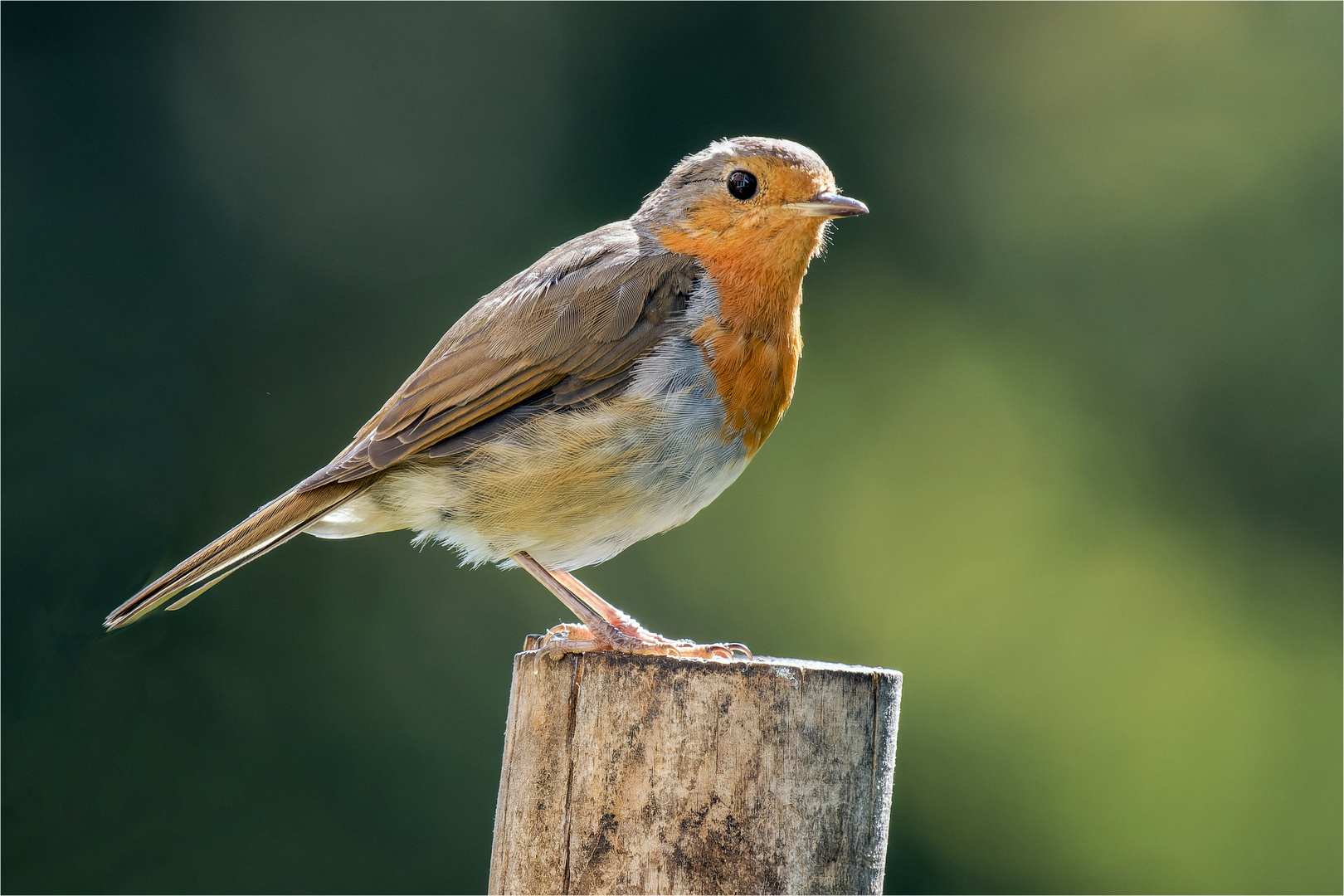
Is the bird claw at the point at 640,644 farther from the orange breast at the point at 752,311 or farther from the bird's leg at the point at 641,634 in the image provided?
the orange breast at the point at 752,311

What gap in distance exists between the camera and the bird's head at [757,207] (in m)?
3.82

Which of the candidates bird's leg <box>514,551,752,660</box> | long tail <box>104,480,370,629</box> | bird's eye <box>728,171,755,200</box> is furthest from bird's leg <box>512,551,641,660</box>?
bird's eye <box>728,171,755,200</box>

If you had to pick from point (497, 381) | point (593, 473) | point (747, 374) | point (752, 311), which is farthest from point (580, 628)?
point (752, 311)

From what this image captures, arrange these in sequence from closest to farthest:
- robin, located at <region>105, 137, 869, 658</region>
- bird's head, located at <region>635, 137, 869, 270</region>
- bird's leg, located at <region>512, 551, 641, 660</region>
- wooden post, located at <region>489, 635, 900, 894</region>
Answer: wooden post, located at <region>489, 635, 900, 894</region>, bird's leg, located at <region>512, 551, 641, 660</region>, robin, located at <region>105, 137, 869, 658</region>, bird's head, located at <region>635, 137, 869, 270</region>

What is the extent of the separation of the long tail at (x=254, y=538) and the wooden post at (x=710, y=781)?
4.03 ft

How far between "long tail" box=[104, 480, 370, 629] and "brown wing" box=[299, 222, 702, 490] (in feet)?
0.19

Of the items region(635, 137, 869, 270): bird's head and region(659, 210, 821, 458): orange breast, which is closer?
region(659, 210, 821, 458): orange breast

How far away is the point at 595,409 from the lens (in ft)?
11.8

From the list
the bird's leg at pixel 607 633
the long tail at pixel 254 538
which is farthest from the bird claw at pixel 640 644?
the long tail at pixel 254 538

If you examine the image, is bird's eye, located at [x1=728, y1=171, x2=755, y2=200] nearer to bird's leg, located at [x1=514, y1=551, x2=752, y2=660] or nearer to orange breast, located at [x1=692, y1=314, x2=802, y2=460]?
orange breast, located at [x1=692, y1=314, x2=802, y2=460]

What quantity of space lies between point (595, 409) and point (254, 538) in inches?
39.4

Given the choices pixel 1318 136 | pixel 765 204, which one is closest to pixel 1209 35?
pixel 1318 136

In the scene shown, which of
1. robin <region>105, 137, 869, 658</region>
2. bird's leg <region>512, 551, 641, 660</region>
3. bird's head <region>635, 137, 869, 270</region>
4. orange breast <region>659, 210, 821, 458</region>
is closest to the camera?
bird's leg <region>512, 551, 641, 660</region>

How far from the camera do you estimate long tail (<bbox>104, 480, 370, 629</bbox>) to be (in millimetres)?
3572
